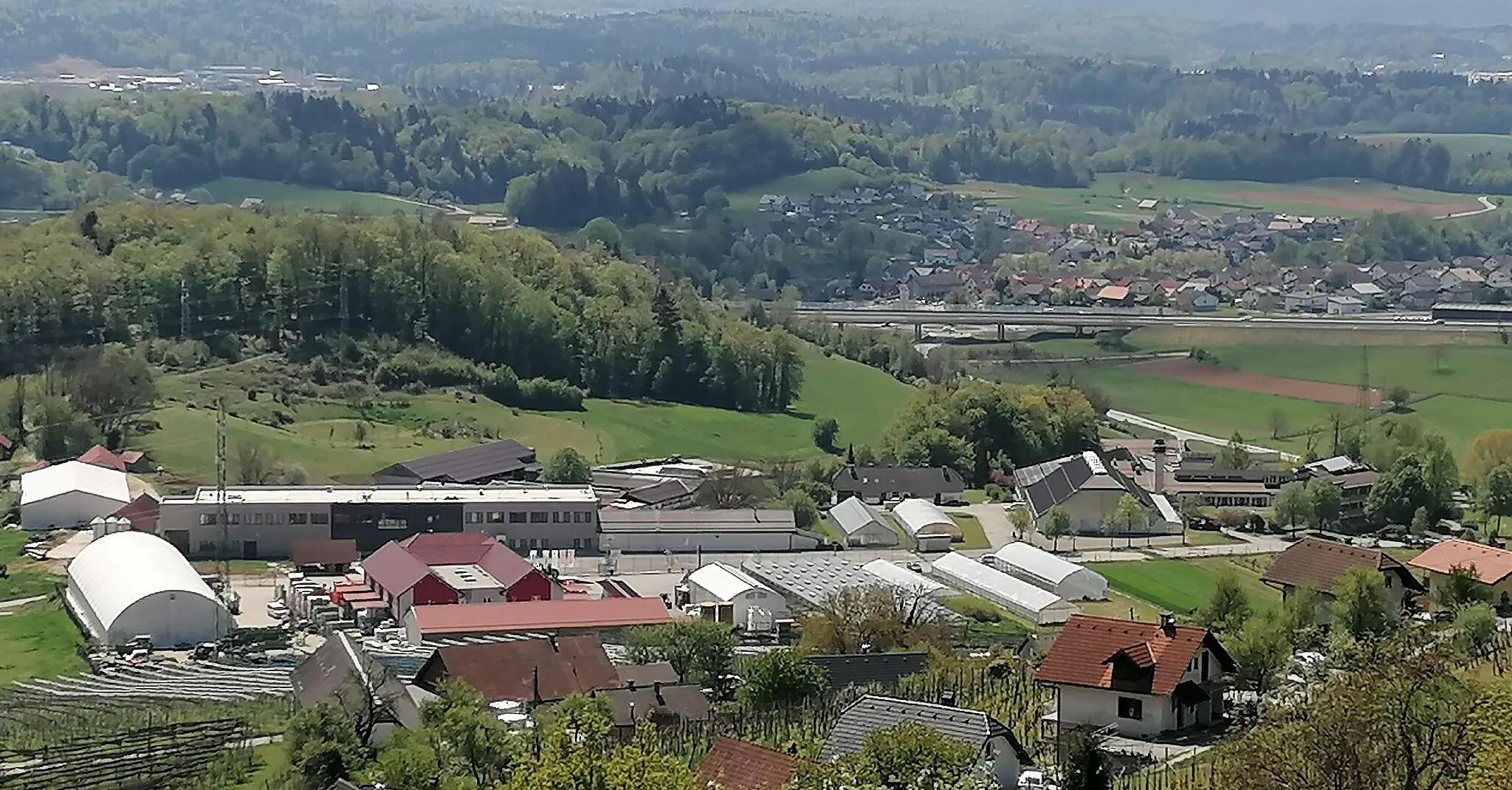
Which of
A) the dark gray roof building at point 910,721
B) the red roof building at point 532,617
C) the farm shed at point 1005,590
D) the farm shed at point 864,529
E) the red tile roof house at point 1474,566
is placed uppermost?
the dark gray roof building at point 910,721

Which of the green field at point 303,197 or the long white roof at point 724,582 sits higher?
the long white roof at point 724,582

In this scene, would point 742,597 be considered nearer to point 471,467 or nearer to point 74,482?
point 471,467

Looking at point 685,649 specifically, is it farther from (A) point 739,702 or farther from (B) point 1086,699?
(B) point 1086,699

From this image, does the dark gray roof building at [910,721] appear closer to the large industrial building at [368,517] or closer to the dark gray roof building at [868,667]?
the dark gray roof building at [868,667]

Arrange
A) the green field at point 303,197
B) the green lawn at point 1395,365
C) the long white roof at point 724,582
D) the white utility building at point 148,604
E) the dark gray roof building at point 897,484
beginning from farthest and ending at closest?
the green field at point 303,197 → the green lawn at point 1395,365 → the dark gray roof building at point 897,484 → the long white roof at point 724,582 → the white utility building at point 148,604

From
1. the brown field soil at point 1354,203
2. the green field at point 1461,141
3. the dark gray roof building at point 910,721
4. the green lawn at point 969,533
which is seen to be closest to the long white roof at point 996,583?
the green lawn at point 969,533

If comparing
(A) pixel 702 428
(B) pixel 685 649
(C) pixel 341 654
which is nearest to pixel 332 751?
(C) pixel 341 654

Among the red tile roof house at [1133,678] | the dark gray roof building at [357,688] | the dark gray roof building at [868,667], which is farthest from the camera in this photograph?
the dark gray roof building at [868,667]
